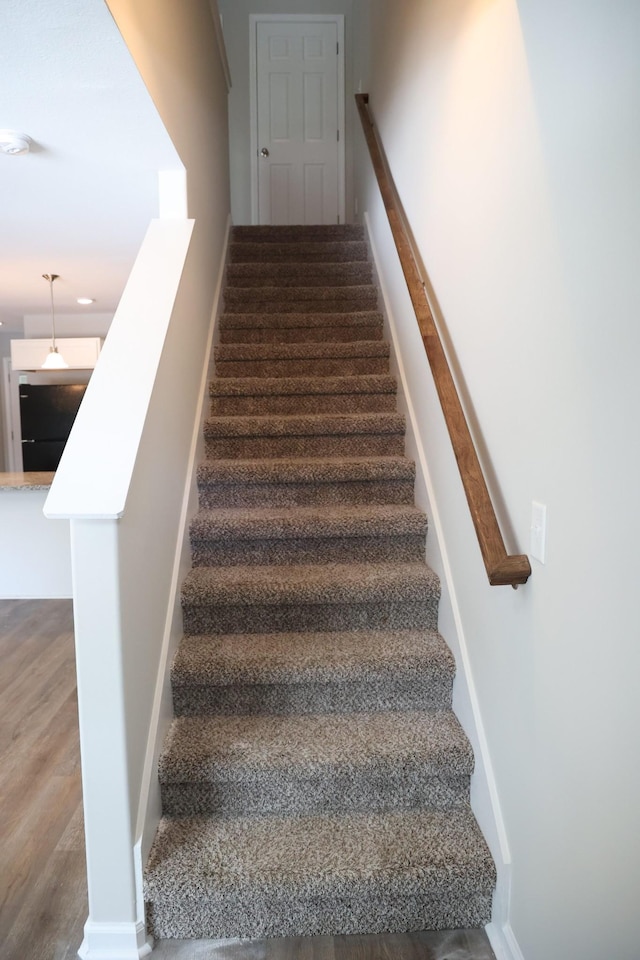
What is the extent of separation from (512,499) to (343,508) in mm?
1082

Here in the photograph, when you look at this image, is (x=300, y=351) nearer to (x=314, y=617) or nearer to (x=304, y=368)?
(x=304, y=368)

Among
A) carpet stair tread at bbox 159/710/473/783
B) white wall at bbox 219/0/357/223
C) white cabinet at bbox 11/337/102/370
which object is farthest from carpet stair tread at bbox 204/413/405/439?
white wall at bbox 219/0/357/223

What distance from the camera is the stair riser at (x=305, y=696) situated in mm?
1833

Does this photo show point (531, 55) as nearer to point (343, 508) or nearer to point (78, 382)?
point (343, 508)

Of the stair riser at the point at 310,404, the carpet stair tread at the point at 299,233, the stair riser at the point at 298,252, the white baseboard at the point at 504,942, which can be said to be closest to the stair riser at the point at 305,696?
the white baseboard at the point at 504,942

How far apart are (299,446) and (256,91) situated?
4.13 m

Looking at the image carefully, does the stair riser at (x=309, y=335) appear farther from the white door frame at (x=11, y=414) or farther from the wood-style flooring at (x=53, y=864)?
the white door frame at (x=11, y=414)

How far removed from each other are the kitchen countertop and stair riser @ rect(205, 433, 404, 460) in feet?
5.54

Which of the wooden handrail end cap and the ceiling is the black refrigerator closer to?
the ceiling

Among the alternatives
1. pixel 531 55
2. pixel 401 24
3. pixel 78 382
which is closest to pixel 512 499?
pixel 531 55

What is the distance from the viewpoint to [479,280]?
62.9 inches

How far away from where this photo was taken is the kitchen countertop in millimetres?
3707

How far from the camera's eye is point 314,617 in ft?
6.77

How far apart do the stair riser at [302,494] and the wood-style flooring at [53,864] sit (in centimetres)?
114
